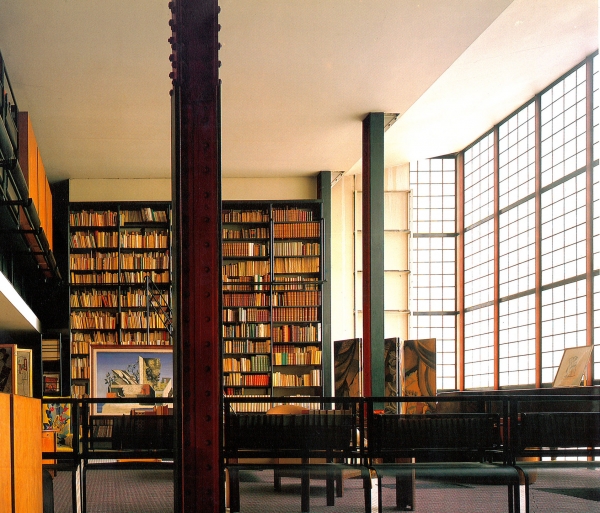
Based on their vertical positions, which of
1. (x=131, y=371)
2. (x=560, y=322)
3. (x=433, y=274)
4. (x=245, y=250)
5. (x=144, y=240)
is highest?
(x=144, y=240)

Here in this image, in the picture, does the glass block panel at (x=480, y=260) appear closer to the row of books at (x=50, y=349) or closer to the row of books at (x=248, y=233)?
the row of books at (x=248, y=233)

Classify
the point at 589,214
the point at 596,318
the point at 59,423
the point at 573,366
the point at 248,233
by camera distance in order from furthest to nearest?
the point at 248,233, the point at 589,214, the point at 596,318, the point at 573,366, the point at 59,423

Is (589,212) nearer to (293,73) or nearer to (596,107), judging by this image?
(596,107)

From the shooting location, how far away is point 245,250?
832cm

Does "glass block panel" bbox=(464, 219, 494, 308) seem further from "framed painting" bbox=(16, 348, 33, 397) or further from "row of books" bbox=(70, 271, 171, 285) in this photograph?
"framed painting" bbox=(16, 348, 33, 397)

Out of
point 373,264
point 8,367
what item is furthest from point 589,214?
point 8,367

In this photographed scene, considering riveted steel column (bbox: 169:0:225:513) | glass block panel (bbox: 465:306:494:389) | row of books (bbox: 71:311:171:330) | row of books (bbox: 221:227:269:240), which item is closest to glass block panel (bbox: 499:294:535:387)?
glass block panel (bbox: 465:306:494:389)

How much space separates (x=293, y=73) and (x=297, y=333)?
3333 mm

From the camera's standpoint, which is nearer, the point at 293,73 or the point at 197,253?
the point at 197,253

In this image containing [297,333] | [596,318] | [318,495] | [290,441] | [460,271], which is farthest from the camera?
[460,271]

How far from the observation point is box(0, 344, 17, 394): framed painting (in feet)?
23.9

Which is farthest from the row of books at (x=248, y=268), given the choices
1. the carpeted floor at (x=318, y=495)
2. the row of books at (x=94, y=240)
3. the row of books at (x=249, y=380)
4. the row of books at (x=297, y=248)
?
the carpeted floor at (x=318, y=495)

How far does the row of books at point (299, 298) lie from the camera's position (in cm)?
925

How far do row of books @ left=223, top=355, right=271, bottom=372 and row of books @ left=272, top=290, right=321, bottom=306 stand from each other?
0.68m
